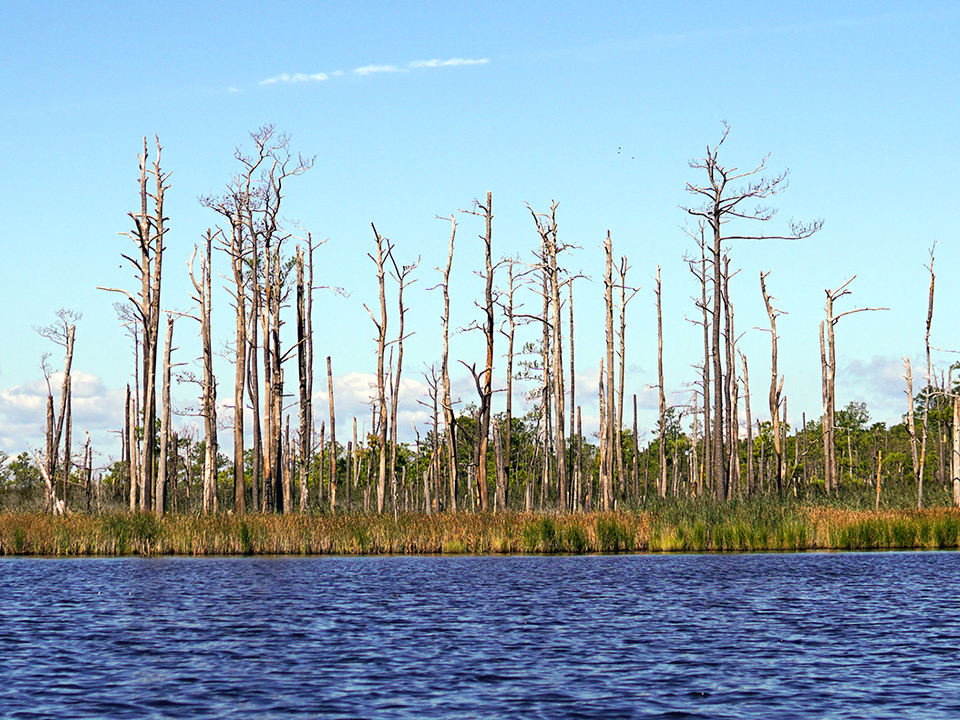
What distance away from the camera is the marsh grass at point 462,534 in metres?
28.6

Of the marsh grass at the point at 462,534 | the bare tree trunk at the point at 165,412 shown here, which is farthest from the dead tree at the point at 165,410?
the marsh grass at the point at 462,534

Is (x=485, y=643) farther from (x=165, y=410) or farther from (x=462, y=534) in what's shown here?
(x=165, y=410)

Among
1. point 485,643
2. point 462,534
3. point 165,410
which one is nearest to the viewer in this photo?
point 485,643

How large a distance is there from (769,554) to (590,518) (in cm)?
463

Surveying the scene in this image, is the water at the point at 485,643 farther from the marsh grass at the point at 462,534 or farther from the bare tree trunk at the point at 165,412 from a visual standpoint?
the bare tree trunk at the point at 165,412

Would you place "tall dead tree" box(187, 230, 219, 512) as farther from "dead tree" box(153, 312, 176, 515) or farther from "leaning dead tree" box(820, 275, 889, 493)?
"leaning dead tree" box(820, 275, 889, 493)

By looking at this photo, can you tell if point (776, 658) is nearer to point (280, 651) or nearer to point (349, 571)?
point (280, 651)

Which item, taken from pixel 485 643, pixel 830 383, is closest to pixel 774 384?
pixel 830 383

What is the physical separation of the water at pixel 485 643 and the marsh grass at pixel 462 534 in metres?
4.64

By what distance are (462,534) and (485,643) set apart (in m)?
14.9

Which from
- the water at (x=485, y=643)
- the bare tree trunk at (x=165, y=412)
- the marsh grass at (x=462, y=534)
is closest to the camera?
the water at (x=485, y=643)

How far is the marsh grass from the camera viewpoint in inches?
1125

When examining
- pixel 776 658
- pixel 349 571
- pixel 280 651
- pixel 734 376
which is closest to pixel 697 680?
pixel 776 658

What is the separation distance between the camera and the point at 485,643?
1385 cm
